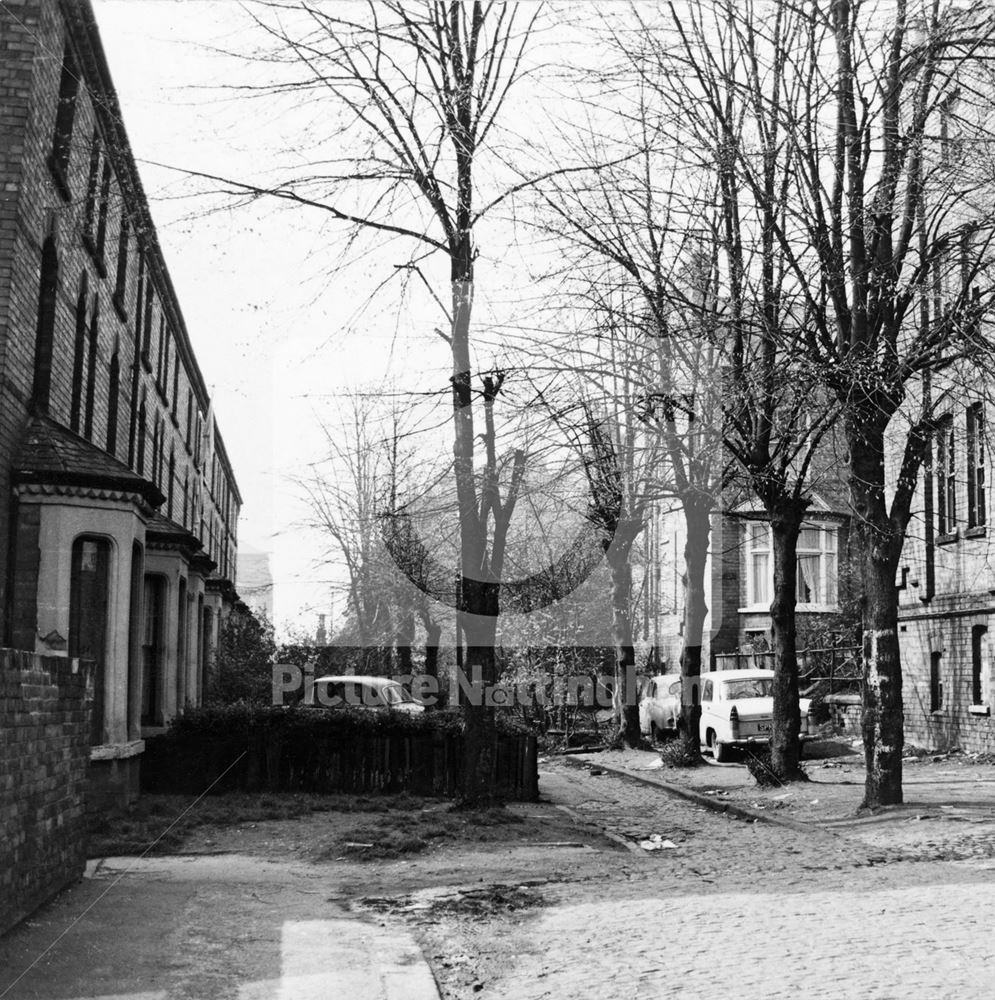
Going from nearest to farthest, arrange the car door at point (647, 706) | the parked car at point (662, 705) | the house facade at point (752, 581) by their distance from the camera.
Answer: the parked car at point (662, 705) < the car door at point (647, 706) < the house facade at point (752, 581)

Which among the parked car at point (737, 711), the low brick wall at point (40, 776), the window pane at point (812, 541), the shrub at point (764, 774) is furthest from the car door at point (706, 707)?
the low brick wall at point (40, 776)

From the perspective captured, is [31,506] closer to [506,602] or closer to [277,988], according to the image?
[277,988]

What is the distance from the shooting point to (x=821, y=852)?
37.3ft

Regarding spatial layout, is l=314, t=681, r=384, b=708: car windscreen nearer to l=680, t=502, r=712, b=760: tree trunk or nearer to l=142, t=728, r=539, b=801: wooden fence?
l=680, t=502, r=712, b=760: tree trunk

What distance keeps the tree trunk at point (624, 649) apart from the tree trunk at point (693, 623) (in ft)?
12.0

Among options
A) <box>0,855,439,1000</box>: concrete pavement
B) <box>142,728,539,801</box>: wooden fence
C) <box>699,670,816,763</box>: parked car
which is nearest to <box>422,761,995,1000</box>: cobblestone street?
<box>0,855,439,1000</box>: concrete pavement

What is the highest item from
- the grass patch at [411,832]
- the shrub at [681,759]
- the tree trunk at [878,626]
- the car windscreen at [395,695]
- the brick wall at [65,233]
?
the brick wall at [65,233]

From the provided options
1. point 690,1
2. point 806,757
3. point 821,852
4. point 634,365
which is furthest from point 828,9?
point 806,757

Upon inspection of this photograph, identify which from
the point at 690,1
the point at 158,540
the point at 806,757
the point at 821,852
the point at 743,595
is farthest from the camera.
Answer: the point at 743,595

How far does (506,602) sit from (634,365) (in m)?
18.0

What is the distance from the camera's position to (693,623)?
2309 centimetres

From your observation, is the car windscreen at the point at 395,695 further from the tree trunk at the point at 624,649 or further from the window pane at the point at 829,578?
the window pane at the point at 829,578

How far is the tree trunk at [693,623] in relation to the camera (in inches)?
885

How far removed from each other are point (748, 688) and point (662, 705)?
14.4 ft
